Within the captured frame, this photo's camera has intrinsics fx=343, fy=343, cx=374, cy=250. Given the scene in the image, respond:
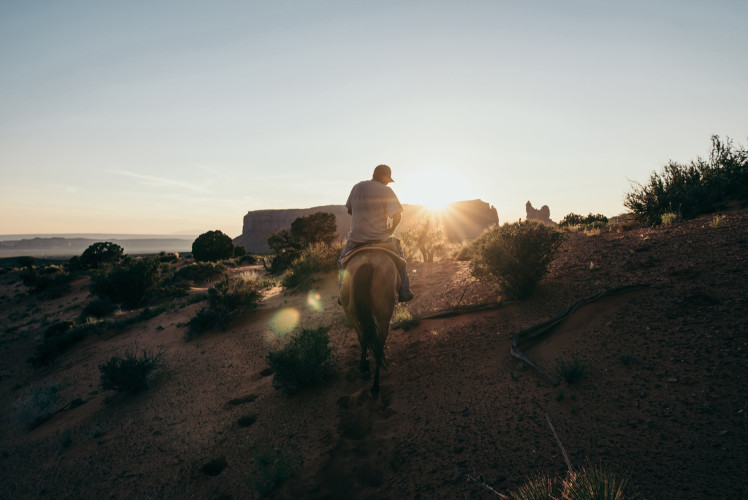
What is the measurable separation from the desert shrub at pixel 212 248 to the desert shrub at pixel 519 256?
40.9m

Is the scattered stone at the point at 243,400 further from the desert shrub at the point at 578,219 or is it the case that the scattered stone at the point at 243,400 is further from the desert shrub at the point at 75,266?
the desert shrub at the point at 75,266

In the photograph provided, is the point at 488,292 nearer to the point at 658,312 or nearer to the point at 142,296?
the point at 658,312

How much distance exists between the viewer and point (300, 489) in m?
3.84

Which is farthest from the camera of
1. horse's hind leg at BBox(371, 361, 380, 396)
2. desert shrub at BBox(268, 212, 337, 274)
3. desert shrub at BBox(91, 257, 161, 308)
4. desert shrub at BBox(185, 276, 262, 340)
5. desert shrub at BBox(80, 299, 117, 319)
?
desert shrub at BBox(268, 212, 337, 274)

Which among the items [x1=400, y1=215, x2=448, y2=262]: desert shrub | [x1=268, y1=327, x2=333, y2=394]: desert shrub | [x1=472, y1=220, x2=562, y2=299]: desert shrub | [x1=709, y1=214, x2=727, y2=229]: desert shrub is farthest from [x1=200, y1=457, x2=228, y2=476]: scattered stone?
[x1=400, y1=215, x2=448, y2=262]: desert shrub

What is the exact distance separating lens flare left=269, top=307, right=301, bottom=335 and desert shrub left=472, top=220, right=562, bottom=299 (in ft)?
19.4

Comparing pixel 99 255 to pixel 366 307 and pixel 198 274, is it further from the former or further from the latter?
pixel 366 307

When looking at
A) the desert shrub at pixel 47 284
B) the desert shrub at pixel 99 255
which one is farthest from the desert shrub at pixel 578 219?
the desert shrub at pixel 99 255

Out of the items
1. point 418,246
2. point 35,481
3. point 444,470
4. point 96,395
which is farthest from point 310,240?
point 444,470

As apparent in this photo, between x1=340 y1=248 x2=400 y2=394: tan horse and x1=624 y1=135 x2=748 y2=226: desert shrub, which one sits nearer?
x1=340 y1=248 x2=400 y2=394: tan horse

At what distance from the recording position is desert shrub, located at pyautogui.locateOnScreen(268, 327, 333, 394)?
20.1ft

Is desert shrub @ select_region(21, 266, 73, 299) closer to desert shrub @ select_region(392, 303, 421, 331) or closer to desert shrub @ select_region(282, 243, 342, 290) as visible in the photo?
desert shrub @ select_region(282, 243, 342, 290)

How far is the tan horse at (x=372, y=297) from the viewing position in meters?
5.49

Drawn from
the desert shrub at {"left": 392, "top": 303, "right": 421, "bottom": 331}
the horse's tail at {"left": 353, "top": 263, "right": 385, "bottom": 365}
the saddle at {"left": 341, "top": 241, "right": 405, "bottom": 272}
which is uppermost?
the saddle at {"left": 341, "top": 241, "right": 405, "bottom": 272}
